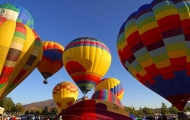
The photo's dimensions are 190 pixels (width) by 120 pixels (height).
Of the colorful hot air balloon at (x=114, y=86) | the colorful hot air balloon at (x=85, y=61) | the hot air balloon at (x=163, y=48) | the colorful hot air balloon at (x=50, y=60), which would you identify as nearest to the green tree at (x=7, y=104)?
the colorful hot air balloon at (x=50, y=60)

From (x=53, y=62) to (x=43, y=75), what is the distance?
2000 mm

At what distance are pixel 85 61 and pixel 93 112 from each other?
37.1 ft

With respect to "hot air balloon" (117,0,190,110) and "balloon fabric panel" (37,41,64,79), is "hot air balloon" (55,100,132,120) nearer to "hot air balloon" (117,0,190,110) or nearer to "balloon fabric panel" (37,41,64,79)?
"hot air balloon" (117,0,190,110)

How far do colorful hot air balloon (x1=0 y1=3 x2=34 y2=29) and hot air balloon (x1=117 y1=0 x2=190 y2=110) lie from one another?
10899 millimetres

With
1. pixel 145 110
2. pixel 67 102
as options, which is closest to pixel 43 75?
pixel 67 102

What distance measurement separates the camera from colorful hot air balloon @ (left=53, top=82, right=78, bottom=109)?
76.3 feet

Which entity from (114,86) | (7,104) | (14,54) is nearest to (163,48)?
(14,54)

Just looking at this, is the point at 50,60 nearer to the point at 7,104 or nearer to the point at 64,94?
the point at 64,94

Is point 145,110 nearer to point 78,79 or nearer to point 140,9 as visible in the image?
point 78,79

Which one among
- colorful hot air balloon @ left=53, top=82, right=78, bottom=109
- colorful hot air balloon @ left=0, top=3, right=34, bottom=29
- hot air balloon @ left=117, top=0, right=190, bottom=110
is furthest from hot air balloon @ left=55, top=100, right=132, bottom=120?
colorful hot air balloon @ left=53, top=82, right=78, bottom=109

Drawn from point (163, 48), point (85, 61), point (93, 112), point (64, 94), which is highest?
point (85, 61)

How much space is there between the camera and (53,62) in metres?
22.1

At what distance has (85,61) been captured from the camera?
1703 centimetres

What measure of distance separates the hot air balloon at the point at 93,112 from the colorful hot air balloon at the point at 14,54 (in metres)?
6.73
